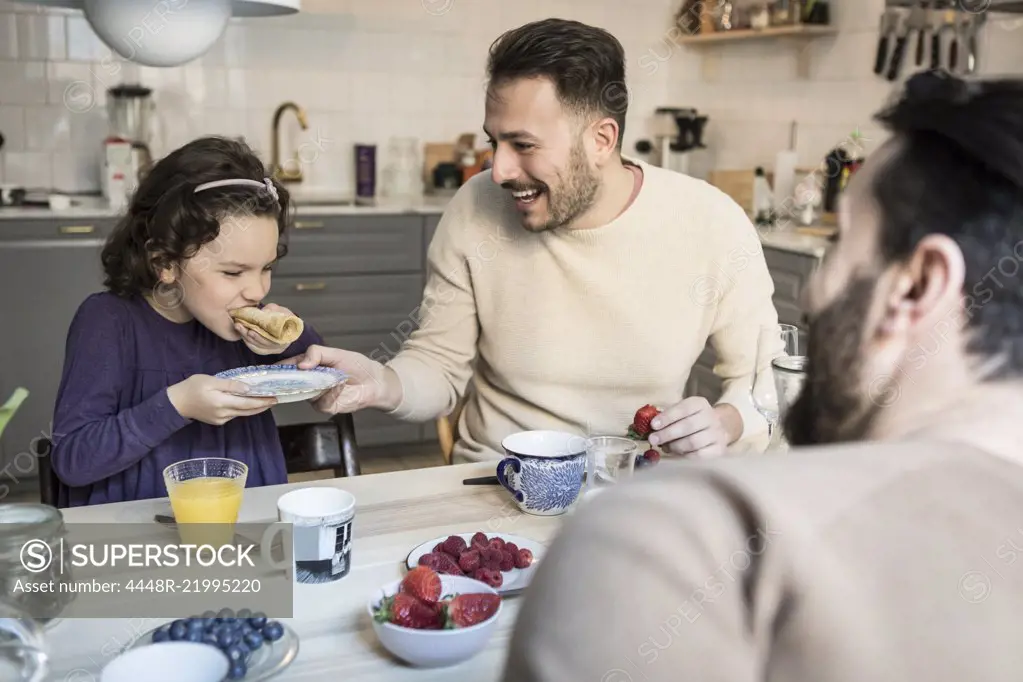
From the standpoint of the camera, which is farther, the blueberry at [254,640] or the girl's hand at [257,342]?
the girl's hand at [257,342]

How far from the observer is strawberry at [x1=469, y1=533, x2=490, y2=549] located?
120 cm

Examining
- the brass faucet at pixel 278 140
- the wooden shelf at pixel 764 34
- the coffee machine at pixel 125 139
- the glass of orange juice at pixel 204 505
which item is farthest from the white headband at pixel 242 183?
the wooden shelf at pixel 764 34

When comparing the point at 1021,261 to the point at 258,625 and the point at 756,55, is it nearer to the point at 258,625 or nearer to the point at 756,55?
the point at 258,625

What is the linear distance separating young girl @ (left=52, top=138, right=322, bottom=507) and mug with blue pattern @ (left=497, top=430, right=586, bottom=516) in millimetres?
505

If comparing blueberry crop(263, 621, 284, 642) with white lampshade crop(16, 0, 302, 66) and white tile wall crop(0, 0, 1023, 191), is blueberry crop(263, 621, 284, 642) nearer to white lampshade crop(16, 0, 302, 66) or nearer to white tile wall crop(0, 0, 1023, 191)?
white lampshade crop(16, 0, 302, 66)

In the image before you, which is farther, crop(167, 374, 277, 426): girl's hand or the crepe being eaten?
the crepe being eaten

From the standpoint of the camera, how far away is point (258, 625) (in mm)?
992

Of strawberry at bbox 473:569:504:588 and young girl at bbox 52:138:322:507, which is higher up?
young girl at bbox 52:138:322:507

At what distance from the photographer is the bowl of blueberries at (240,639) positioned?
0.95 metres

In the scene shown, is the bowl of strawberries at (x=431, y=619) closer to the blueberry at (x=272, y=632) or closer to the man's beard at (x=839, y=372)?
the blueberry at (x=272, y=632)

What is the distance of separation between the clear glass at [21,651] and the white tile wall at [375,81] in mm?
3388

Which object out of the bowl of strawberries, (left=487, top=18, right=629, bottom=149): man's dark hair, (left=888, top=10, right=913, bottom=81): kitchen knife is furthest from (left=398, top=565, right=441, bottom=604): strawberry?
(left=888, top=10, right=913, bottom=81): kitchen knife

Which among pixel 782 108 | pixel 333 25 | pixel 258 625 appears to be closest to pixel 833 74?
pixel 782 108

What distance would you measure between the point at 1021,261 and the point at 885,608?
9.3 inches
